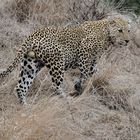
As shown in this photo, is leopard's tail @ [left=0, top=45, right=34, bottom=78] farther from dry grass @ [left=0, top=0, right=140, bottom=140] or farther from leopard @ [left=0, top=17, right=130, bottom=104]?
dry grass @ [left=0, top=0, right=140, bottom=140]

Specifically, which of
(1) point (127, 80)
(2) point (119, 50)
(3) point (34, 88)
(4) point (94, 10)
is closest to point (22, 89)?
(3) point (34, 88)

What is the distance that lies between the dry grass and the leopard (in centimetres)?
21

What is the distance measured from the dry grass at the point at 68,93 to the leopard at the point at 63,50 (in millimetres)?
214

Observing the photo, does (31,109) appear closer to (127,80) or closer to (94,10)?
(127,80)

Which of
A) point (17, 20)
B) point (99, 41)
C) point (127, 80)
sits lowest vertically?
point (17, 20)

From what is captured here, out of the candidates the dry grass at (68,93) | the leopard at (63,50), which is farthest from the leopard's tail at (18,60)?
the dry grass at (68,93)

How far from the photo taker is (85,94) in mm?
7625

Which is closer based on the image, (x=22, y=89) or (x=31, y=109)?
(x=31, y=109)

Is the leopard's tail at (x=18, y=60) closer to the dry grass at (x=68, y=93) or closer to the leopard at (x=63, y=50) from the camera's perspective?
the leopard at (x=63, y=50)

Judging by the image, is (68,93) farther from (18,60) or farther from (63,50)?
(18,60)

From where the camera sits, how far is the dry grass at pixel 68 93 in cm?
598

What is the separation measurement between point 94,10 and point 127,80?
2.36 m

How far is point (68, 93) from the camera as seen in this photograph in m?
7.77

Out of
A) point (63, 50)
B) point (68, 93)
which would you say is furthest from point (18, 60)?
point (68, 93)
